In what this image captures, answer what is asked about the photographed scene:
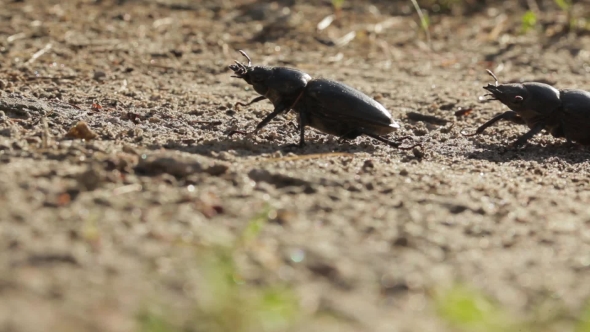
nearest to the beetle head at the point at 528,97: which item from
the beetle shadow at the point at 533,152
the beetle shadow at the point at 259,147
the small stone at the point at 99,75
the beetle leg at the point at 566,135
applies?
the beetle leg at the point at 566,135

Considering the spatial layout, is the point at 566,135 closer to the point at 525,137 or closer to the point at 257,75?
the point at 525,137

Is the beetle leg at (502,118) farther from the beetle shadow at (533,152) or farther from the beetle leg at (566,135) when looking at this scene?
the beetle leg at (566,135)

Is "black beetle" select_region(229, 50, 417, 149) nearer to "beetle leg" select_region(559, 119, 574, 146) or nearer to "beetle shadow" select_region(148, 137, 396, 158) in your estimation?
"beetle shadow" select_region(148, 137, 396, 158)

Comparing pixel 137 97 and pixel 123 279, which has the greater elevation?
pixel 123 279

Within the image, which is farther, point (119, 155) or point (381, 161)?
point (381, 161)

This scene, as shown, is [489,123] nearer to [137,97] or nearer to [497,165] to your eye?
[497,165]

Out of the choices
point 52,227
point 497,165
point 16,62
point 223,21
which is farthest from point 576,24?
point 52,227
